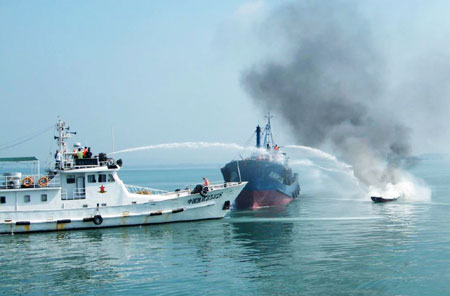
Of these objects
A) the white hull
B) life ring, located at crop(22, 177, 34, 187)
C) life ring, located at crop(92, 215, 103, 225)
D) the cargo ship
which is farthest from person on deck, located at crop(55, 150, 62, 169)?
the cargo ship

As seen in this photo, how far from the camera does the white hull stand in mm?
42938

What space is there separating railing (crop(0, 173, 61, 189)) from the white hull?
91.6 inches

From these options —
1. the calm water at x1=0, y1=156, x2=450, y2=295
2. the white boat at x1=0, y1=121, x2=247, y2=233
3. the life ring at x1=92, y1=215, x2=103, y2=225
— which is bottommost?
the calm water at x1=0, y1=156, x2=450, y2=295

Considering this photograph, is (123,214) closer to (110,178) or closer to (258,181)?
(110,178)

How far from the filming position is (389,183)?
76.2m

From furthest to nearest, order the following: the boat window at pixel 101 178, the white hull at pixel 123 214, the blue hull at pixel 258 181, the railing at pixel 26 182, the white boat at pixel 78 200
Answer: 1. the blue hull at pixel 258 181
2. the boat window at pixel 101 178
3. the railing at pixel 26 182
4. the white boat at pixel 78 200
5. the white hull at pixel 123 214

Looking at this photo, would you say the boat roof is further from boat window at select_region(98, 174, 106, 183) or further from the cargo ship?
the cargo ship

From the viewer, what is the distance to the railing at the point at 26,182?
43.6 meters

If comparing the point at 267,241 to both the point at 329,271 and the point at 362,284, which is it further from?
the point at 362,284

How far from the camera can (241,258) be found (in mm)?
31828

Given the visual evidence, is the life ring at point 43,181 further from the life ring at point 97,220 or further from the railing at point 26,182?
the life ring at point 97,220

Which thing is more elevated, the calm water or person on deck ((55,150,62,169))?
person on deck ((55,150,62,169))

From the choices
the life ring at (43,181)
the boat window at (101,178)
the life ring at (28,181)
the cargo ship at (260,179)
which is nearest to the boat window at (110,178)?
the boat window at (101,178)

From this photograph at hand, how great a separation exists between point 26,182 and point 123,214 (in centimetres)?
891
